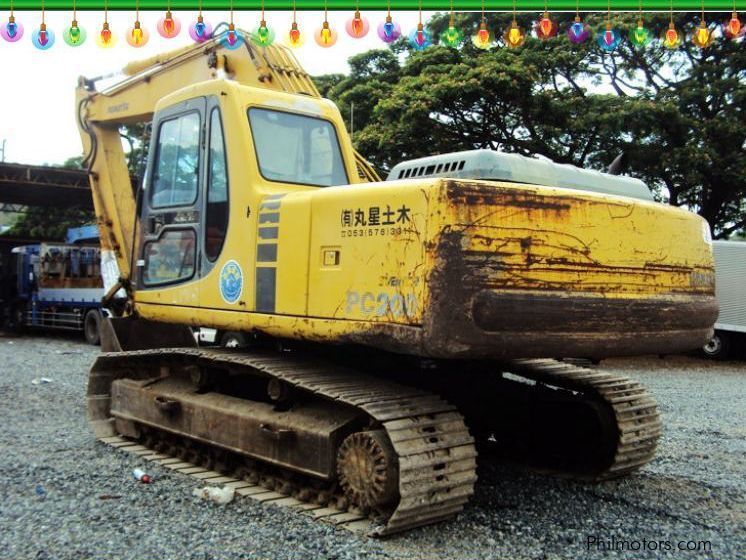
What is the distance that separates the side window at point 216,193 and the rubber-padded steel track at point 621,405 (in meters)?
2.28

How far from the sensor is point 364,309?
14.9 feet

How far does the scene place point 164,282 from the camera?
623 centimetres

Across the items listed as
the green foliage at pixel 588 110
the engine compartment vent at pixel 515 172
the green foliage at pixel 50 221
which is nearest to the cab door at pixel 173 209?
the engine compartment vent at pixel 515 172

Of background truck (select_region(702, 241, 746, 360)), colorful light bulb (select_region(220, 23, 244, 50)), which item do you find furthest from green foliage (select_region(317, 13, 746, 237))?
colorful light bulb (select_region(220, 23, 244, 50))

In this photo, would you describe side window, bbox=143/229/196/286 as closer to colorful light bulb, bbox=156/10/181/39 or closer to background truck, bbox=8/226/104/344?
colorful light bulb, bbox=156/10/181/39

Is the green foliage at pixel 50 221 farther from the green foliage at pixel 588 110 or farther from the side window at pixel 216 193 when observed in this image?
the side window at pixel 216 193

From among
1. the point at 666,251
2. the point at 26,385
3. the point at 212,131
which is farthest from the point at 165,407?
the point at 26,385

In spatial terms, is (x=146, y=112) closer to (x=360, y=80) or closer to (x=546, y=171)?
(x=546, y=171)

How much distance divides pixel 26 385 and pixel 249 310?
6603 millimetres

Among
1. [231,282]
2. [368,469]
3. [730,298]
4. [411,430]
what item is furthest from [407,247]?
[730,298]

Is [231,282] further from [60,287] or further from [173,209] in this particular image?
[60,287]

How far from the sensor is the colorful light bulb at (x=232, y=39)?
7004mm

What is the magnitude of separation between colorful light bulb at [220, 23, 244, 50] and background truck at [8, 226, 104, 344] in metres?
12.9

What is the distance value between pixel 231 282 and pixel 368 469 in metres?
1.68
